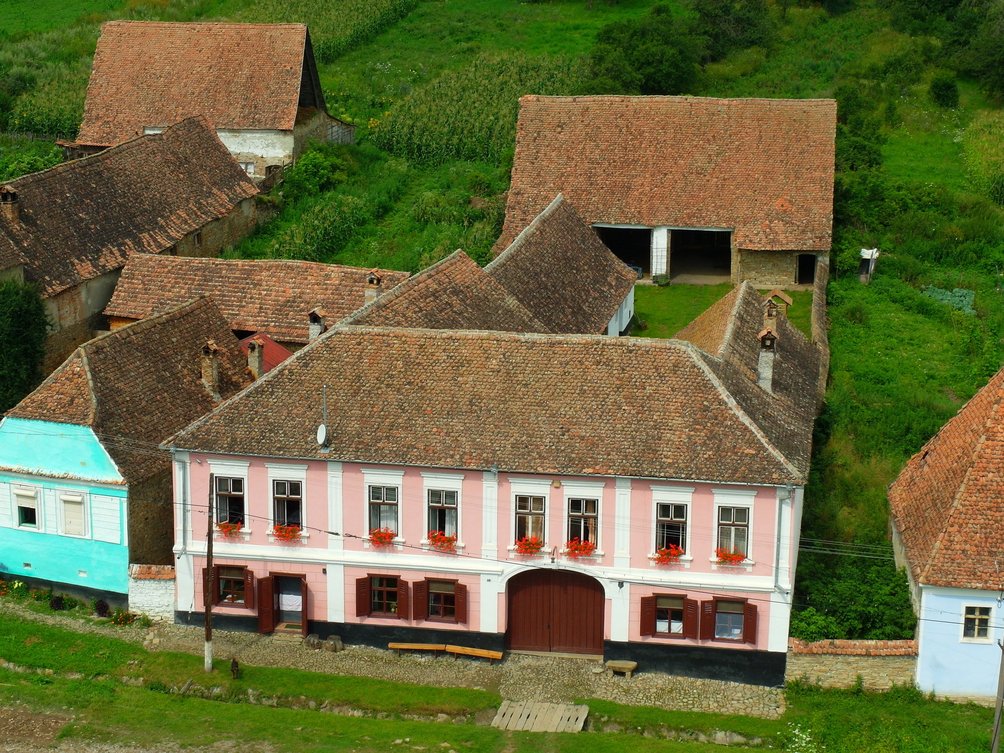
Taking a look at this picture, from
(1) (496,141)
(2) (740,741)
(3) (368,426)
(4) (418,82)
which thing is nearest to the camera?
(2) (740,741)

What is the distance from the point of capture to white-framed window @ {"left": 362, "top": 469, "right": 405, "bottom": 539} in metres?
40.1

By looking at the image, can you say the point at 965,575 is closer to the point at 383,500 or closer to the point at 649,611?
the point at 649,611

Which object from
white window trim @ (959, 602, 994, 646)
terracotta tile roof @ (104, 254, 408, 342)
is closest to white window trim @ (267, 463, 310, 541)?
terracotta tile roof @ (104, 254, 408, 342)

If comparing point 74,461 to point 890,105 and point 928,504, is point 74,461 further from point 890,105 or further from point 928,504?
point 890,105

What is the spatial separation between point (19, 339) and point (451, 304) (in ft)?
45.6

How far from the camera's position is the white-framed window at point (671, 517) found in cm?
3888

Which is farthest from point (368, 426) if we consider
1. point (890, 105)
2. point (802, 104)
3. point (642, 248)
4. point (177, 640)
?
point (890, 105)

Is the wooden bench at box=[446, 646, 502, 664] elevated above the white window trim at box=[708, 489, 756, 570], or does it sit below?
below

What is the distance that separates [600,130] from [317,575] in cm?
3293

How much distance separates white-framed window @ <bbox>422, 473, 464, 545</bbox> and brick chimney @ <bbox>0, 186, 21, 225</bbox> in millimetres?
21757

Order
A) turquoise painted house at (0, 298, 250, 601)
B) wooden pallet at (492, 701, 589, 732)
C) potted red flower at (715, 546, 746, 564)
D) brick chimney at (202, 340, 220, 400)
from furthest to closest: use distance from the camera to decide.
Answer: brick chimney at (202, 340, 220, 400)
turquoise painted house at (0, 298, 250, 601)
potted red flower at (715, 546, 746, 564)
wooden pallet at (492, 701, 589, 732)

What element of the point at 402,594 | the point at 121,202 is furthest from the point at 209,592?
the point at 121,202

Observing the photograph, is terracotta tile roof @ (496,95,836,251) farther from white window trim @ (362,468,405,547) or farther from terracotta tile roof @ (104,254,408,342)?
white window trim @ (362,468,405,547)

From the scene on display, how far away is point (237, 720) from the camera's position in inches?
1479
